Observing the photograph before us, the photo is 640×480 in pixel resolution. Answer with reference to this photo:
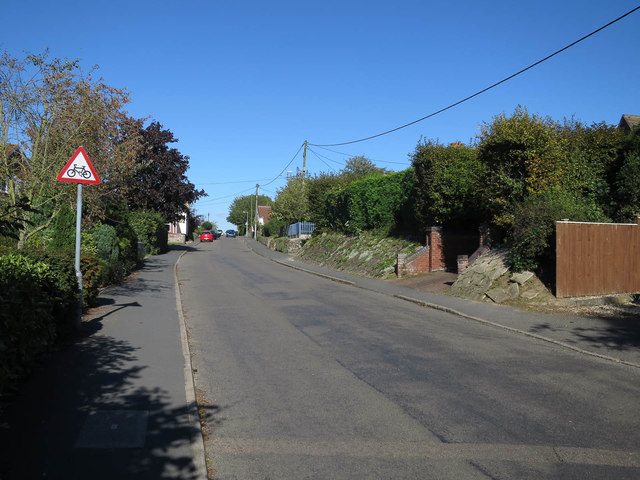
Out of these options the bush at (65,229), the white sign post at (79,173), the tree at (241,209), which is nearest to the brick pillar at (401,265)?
the bush at (65,229)

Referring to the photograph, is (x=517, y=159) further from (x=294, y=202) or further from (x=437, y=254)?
(x=294, y=202)

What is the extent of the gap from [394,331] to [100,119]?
27.2 ft

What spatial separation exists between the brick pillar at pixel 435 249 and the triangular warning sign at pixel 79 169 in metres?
13.8

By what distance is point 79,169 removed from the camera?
29.0 ft

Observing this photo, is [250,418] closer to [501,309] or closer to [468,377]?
[468,377]

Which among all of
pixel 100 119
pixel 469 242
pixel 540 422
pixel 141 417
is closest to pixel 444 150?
pixel 469 242

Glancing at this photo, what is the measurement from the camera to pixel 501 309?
12.6 metres

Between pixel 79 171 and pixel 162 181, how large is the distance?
3142 cm

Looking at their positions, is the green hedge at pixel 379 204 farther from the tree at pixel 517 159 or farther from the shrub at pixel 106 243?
the shrub at pixel 106 243

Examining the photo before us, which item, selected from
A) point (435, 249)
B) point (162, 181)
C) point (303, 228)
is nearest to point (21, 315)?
point (435, 249)

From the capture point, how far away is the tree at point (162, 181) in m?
37.4

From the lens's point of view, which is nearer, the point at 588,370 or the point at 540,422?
the point at 540,422

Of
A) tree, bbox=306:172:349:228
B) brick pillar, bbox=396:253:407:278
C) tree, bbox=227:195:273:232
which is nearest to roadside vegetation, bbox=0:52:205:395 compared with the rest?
brick pillar, bbox=396:253:407:278

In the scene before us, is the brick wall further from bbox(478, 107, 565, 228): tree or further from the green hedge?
bbox(478, 107, 565, 228): tree
